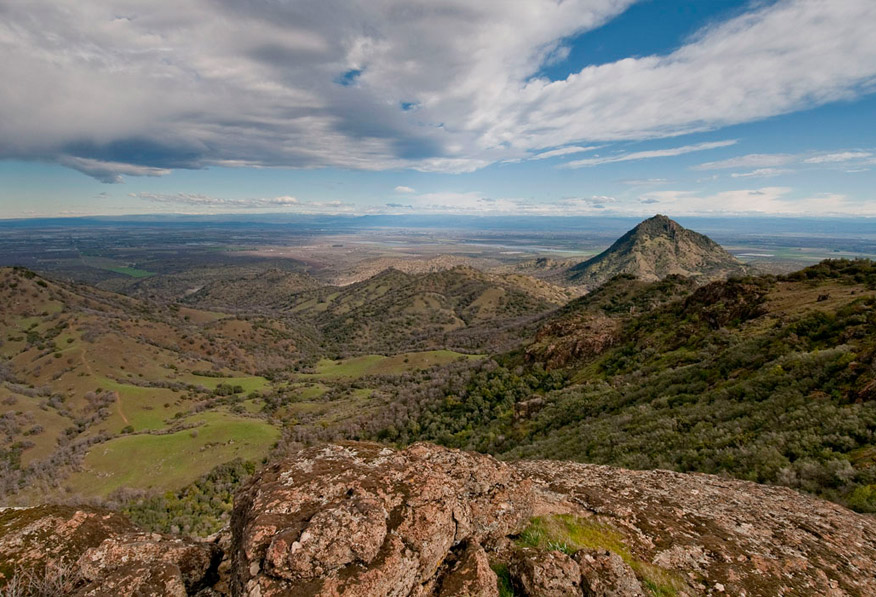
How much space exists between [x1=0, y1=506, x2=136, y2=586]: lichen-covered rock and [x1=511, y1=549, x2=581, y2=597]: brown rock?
7811 millimetres

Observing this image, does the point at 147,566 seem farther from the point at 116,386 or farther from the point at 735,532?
the point at 116,386

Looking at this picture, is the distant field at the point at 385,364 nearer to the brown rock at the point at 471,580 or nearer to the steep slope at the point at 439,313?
the steep slope at the point at 439,313

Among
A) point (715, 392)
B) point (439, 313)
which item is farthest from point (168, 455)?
point (439, 313)

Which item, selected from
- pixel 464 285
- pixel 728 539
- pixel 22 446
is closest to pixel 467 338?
pixel 464 285

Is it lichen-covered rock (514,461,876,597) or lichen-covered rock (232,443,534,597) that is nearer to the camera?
lichen-covered rock (232,443,534,597)

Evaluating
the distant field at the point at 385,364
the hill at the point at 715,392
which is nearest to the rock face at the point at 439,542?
the hill at the point at 715,392

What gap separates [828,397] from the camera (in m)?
13.9

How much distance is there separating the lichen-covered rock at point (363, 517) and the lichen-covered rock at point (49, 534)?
2840 mm

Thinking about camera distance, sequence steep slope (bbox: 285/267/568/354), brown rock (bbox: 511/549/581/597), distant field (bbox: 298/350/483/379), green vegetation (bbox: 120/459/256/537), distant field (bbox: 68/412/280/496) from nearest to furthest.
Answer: brown rock (bbox: 511/549/581/597), green vegetation (bbox: 120/459/256/537), distant field (bbox: 68/412/280/496), distant field (bbox: 298/350/483/379), steep slope (bbox: 285/267/568/354)

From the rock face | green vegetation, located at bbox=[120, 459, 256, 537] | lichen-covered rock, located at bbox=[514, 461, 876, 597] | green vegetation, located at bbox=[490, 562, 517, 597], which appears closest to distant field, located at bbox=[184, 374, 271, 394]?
green vegetation, located at bbox=[120, 459, 256, 537]

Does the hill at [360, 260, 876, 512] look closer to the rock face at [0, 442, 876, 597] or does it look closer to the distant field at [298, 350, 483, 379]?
the rock face at [0, 442, 876, 597]

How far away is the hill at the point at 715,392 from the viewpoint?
12156 millimetres

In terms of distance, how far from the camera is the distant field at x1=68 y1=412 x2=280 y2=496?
2239 inches

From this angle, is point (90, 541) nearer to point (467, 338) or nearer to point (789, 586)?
point (789, 586)
